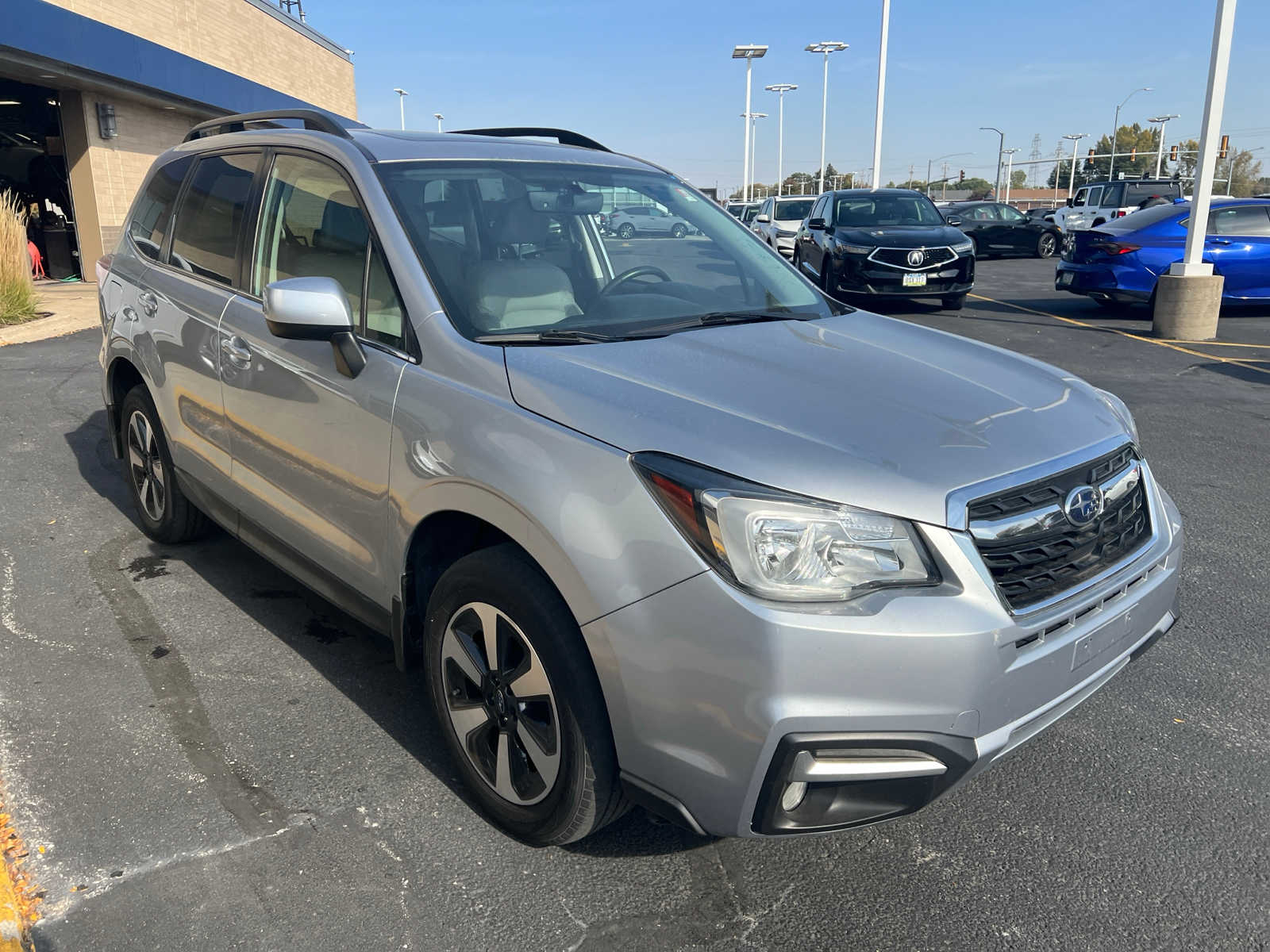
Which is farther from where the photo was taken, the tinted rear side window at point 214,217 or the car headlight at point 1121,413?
the tinted rear side window at point 214,217

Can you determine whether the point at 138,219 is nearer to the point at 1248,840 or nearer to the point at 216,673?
the point at 216,673

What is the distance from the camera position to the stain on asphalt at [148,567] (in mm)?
4625

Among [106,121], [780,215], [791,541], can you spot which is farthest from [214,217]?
[780,215]

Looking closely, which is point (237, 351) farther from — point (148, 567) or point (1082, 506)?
point (1082, 506)

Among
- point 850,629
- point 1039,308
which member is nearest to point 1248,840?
point 850,629

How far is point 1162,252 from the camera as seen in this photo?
13.2 m

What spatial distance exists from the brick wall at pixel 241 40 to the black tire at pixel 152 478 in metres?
14.4

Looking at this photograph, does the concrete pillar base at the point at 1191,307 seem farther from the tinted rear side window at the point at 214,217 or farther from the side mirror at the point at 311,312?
the side mirror at the point at 311,312

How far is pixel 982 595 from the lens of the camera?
2.17 meters

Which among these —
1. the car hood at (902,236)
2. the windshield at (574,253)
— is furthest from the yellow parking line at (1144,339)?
the windshield at (574,253)

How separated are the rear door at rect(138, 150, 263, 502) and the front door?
0.15 metres

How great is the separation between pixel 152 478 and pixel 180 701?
5.44ft

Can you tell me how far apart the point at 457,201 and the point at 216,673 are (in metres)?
1.92

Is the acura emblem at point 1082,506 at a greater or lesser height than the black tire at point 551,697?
greater
